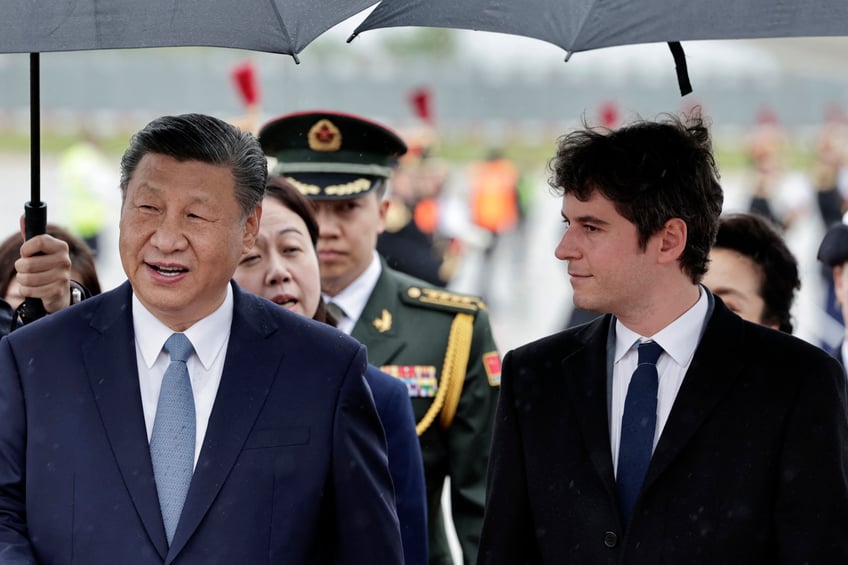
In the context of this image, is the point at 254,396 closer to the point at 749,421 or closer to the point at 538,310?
the point at 749,421

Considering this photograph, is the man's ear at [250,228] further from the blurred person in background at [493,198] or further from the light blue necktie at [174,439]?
the blurred person in background at [493,198]

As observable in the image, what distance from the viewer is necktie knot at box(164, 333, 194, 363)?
9.50 ft

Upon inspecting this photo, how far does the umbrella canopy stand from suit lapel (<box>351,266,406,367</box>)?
1.63 meters

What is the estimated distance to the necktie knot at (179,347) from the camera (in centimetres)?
290

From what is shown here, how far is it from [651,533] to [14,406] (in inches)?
49.8

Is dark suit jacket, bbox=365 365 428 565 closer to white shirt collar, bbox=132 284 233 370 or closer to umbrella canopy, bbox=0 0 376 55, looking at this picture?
white shirt collar, bbox=132 284 233 370

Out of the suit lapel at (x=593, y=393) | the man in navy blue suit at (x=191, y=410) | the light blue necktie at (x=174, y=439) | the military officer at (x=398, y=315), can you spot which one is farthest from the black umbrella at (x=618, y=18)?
the military officer at (x=398, y=315)

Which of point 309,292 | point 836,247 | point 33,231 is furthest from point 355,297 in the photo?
point 836,247

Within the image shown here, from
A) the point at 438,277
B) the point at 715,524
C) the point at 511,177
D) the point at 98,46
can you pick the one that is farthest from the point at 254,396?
the point at 511,177

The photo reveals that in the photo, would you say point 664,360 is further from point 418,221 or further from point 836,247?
point 418,221

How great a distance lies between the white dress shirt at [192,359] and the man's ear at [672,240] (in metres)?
0.91

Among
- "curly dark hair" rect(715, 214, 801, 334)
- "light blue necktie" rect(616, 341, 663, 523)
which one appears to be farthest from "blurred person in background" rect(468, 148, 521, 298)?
"light blue necktie" rect(616, 341, 663, 523)

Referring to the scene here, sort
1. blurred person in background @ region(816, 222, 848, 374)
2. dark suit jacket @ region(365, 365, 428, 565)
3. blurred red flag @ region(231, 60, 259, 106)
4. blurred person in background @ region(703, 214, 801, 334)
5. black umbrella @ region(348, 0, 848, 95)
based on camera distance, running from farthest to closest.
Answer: blurred red flag @ region(231, 60, 259, 106) < blurred person in background @ region(816, 222, 848, 374) < blurred person in background @ region(703, 214, 801, 334) < dark suit jacket @ region(365, 365, 428, 565) < black umbrella @ region(348, 0, 848, 95)

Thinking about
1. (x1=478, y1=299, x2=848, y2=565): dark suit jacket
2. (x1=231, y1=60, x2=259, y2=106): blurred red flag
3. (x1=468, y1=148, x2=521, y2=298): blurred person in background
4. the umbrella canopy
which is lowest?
(x1=468, y1=148, x2=521, y2=298): blurred person in background
